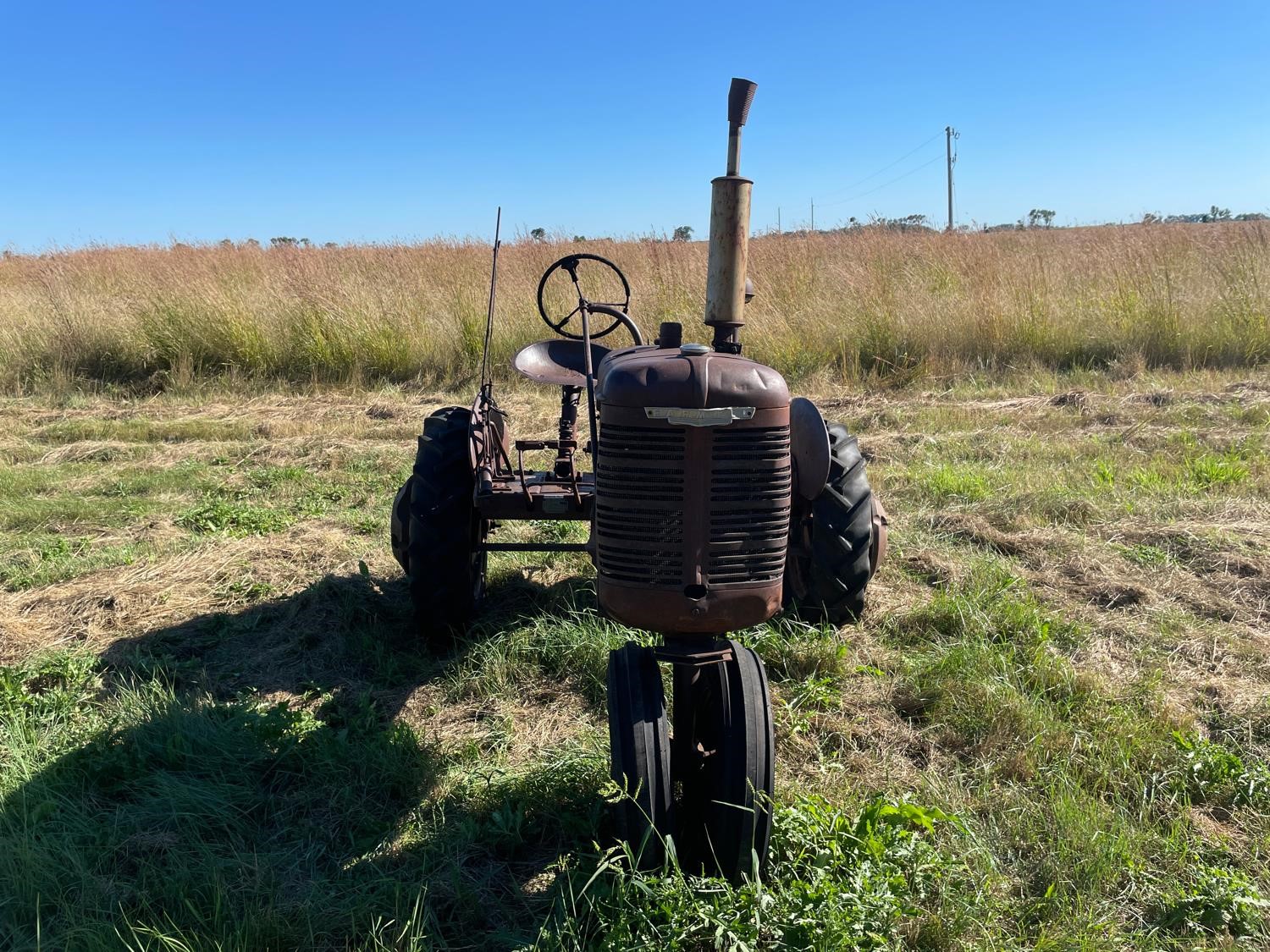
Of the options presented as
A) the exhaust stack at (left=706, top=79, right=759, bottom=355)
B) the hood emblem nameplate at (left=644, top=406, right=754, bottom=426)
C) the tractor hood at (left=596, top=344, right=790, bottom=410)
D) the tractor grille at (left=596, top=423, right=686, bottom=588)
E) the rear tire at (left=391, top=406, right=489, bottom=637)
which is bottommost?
the rear tire at (left=391, top=406, right=489, bottom=637)

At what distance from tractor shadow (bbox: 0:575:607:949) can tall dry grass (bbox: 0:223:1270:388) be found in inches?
250

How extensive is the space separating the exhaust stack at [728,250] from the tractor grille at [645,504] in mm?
564

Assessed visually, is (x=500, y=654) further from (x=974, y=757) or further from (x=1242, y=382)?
(x=1242, y=382)

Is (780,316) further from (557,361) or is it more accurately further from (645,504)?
(645,504)

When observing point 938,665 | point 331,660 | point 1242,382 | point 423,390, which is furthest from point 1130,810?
point 423,390

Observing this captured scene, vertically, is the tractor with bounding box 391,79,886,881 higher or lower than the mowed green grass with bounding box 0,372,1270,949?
higher

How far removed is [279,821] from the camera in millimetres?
2457

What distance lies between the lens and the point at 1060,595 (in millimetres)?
3826

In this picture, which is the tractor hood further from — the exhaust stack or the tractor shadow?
the tractor shadow

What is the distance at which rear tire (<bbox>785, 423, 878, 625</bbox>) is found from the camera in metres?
3.16

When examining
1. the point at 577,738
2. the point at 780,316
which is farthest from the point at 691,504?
the point at 780,316

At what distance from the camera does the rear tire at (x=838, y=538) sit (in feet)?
10.4

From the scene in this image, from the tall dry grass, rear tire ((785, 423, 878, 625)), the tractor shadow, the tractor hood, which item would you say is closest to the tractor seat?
rear tire ((785, 423, 878, 625))

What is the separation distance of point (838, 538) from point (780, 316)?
6.42m
